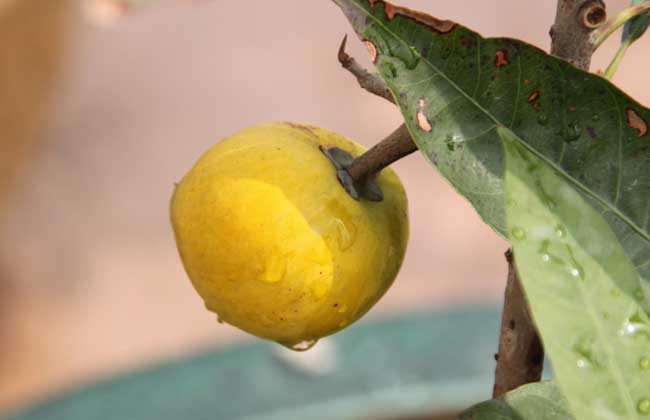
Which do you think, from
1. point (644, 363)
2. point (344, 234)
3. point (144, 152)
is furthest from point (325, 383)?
point (144, 152)

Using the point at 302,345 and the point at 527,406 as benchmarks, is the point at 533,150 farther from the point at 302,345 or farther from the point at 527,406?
the point at 302,345

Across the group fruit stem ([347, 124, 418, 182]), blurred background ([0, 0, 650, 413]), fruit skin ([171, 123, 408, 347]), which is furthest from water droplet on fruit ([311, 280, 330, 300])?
blurred background ([0, 0, 650, 413])

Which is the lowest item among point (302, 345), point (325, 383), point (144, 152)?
point (144, 152)

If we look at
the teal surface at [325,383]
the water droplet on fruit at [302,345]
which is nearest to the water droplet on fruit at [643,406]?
the water droplet on fruit at [302,345]

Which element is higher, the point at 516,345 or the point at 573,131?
the point at 573,131

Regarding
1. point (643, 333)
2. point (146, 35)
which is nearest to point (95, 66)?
point (146, 35)

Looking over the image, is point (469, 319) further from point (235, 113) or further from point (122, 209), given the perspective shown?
point (235, 113)
